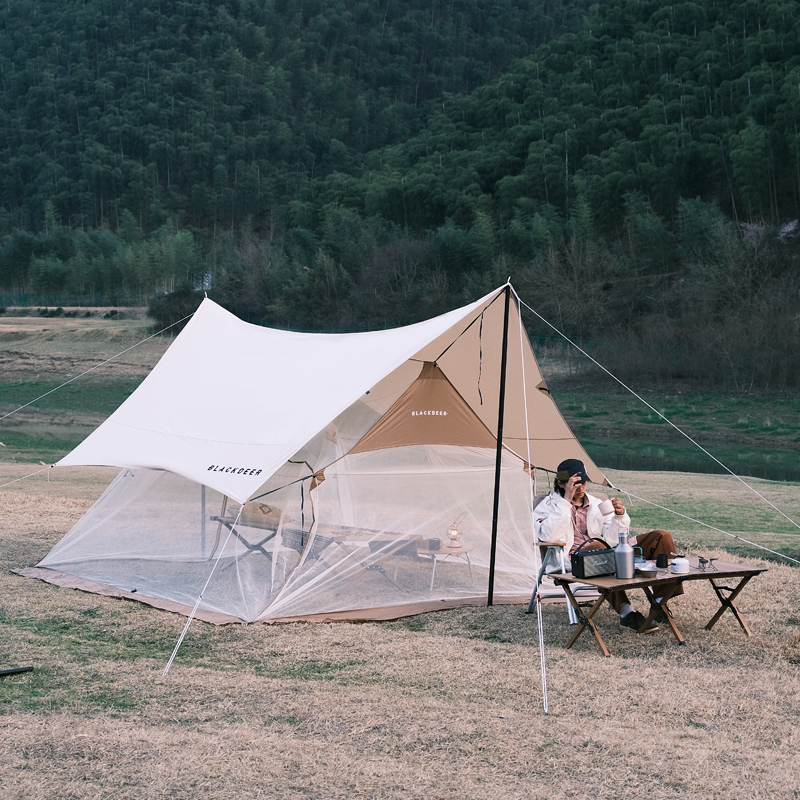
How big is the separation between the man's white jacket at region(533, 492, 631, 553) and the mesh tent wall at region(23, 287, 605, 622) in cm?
38

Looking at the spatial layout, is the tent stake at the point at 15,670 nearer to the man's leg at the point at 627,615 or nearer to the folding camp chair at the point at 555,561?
the folding camp chair at the point at 555,561

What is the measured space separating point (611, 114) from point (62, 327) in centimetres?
2689

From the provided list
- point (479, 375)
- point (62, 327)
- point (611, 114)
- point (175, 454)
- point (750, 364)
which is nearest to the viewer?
point (175, 454)

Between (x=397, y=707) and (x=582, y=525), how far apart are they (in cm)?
175

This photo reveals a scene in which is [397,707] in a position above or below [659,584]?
below

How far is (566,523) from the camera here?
475cm

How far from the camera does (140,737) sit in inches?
126

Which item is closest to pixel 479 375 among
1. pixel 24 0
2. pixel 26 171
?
pixel 26 171

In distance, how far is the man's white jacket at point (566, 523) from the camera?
15.5ft

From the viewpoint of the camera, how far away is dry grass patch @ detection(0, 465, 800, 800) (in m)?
2.90

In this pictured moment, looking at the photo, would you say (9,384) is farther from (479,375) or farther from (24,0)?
(24,0)

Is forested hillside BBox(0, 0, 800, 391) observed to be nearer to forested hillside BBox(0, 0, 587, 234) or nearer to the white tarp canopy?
forested hillside BBox(0, 0, 587, 234)

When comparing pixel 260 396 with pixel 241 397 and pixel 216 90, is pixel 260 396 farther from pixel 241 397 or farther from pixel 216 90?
pixel 216 90

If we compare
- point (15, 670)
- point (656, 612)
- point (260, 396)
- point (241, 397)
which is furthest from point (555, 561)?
point (15, 670)
